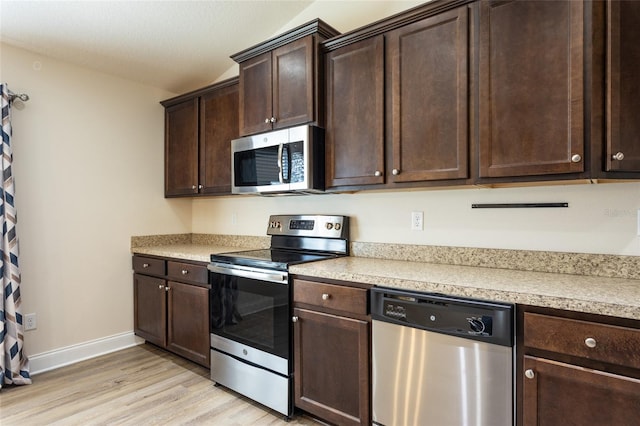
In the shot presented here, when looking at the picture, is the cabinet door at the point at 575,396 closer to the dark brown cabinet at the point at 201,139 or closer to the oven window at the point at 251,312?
the oven window at the point at 251,312

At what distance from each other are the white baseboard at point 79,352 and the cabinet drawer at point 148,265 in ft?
2.03

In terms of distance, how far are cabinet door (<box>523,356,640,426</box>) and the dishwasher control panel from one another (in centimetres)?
16

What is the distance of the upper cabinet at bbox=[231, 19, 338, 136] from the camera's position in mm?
2240

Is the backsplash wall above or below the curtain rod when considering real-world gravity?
below

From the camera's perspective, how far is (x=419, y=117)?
1883 mm

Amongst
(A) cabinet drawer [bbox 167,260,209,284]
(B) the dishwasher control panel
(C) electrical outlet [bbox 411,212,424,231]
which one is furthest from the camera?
(A) cabinet drawer [bbox 167,260,209,284]

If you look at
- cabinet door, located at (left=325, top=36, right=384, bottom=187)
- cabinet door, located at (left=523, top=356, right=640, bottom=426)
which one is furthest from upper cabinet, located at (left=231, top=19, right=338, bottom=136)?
cabinet door, located at (left=523, top=356, right=640, bottom=426)

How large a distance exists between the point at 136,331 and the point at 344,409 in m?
2.29

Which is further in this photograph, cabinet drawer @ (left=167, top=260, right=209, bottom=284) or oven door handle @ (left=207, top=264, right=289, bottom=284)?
cabinet drawer @ (left=167, top=260, right=209, bottom=284)

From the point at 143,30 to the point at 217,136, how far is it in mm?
898

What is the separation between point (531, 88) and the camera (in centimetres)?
156

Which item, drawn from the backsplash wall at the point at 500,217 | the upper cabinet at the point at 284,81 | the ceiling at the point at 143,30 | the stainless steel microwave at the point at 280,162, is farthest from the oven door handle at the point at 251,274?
the ceiling at the point at 143,30

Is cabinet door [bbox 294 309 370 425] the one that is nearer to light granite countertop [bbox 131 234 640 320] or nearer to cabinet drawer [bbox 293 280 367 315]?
cabinet drawer [bbox 293 280 367 315]

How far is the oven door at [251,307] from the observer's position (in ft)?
6.83
